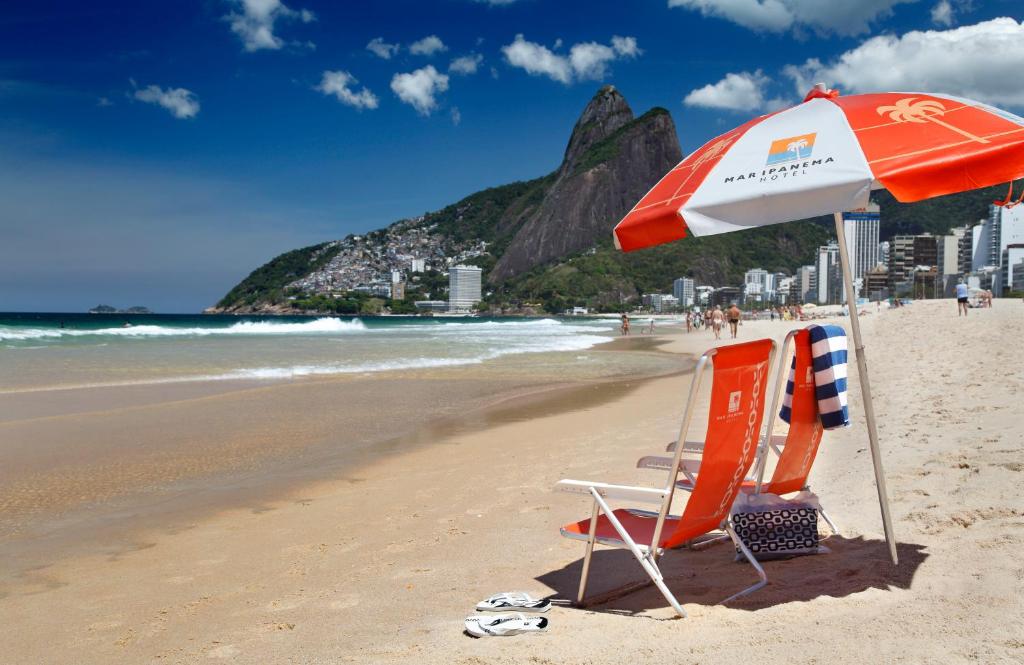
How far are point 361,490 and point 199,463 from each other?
2061mm

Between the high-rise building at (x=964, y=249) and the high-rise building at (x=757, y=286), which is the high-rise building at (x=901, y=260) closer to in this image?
the high-rise building at (x=964, y=249)

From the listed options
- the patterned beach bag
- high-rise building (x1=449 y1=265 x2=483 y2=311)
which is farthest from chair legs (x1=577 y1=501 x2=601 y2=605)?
high-rise building (x1=449 y1=265 x2=483 y2=311)

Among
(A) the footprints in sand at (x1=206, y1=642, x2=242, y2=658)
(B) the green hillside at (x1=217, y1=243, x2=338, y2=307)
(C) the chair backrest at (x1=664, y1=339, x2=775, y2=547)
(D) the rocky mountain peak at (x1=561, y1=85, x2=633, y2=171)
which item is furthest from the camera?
(D) the rocky mountain peak at (x1=561, y1=85, x2=633, y2=171)

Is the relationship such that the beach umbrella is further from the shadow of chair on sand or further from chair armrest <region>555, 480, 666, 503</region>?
chair armrest <region>555, 480, 666, 503</region>

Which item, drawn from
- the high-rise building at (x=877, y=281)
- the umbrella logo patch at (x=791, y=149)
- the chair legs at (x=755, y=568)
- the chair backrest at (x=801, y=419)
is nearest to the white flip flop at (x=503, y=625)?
the chair legs at (x=755, y=568)

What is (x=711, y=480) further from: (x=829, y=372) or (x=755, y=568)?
(x=829, y=372)

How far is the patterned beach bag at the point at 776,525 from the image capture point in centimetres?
361

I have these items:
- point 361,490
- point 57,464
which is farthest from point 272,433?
point 361,490

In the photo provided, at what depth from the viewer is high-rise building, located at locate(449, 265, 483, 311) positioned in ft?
477

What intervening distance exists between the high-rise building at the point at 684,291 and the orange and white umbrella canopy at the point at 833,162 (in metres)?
124

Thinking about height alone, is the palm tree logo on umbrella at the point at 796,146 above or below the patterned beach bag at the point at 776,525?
above

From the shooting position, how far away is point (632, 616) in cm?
305

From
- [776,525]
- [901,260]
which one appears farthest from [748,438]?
[901,260]

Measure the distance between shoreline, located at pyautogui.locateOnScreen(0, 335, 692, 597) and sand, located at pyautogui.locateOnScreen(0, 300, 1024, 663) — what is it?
0.61 feet
